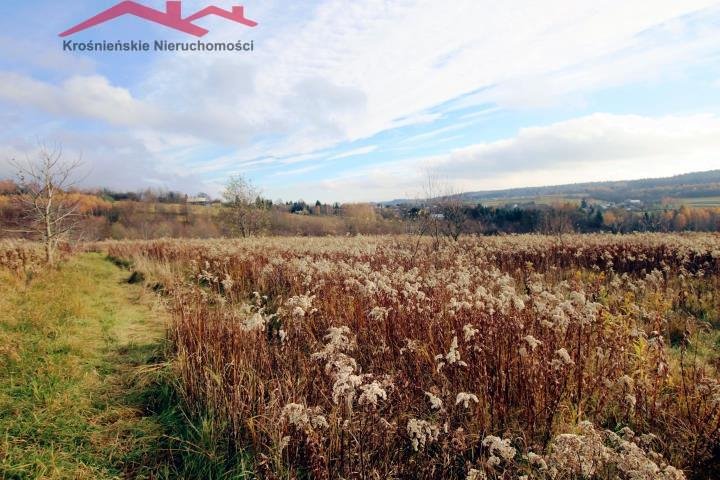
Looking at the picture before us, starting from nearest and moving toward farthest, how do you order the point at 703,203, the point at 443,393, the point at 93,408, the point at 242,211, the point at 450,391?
the point at 443,393 → the point at 450,391 → the point at 93,408 → the point at 242,211 → the point at 703,203

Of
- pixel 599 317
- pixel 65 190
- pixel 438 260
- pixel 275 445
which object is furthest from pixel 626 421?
pixel 65 190

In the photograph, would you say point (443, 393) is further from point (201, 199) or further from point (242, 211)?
point (201, 199)

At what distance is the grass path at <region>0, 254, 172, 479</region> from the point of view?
341cm

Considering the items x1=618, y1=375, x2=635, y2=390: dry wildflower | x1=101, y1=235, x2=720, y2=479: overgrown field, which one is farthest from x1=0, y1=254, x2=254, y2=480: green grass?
x1=618, y1=375, x2=635, y2=390: dry wildflower

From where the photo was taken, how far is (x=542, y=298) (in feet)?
17.9

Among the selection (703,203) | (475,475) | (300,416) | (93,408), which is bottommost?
(93,408)

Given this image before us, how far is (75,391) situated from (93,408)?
511 mm

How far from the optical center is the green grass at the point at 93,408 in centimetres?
336

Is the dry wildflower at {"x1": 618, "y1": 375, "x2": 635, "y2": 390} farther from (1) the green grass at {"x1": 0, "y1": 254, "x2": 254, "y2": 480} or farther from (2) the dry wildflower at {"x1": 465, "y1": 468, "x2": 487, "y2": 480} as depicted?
(1) the green grass at {"x1": 0, "y1": 254, "x2": 254, "y2": 480}

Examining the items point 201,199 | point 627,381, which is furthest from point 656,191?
point 627,381

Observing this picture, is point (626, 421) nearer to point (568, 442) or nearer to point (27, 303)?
point (568, 442)

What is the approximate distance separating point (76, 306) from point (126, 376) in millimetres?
4220

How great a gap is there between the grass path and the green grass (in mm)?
10

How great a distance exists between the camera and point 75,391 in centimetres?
458
